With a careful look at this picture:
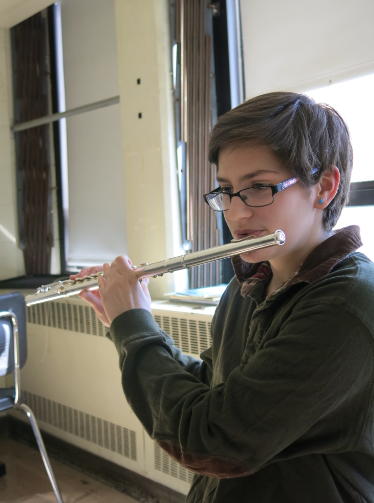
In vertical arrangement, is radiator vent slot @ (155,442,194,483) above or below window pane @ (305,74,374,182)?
below

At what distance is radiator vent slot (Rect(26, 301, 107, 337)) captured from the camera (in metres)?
2.34

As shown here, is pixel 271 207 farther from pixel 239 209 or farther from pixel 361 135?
pixel 361 135

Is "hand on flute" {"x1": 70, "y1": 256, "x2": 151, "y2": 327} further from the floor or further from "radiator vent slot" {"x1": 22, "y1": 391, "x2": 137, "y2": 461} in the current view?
the floor

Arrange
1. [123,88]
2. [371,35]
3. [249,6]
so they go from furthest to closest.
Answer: [123,88] < [249,6] < [371,35]

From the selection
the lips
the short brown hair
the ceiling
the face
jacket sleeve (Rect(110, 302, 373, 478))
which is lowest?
jacket sleeve (Rect(110, 302, 373, 478))

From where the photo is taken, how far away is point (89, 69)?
2773 mm

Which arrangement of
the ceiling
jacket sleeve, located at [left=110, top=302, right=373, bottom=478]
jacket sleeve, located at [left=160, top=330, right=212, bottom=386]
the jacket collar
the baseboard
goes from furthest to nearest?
the ceiling, the baseboard, jacket sleeve, located at [left=160, top=330, right=212, bottom=386], the jacket collar, jacket sleeve, located at [left=110, top=302, right=373, bottom=478]

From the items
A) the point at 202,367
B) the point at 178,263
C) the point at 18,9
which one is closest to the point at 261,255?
the point at 178,263

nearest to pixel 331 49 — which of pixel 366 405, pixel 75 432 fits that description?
pixel 366 405

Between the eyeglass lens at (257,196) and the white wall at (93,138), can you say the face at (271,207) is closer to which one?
the eyeglass lens at (257,196)

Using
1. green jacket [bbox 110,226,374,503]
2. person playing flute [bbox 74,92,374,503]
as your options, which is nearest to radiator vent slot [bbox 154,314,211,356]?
person playing flute [bbox 74,92,374,503]

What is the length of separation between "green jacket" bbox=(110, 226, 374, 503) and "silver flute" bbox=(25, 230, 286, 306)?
8cm

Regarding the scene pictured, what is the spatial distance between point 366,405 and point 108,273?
0.55 m

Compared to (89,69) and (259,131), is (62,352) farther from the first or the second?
(259,131)
